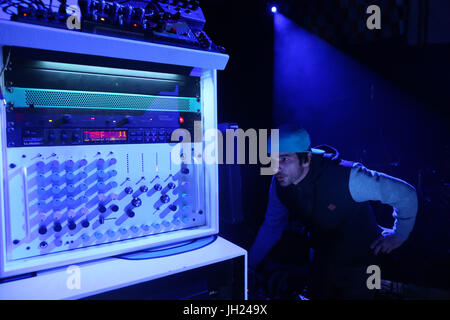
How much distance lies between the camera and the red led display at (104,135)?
3.50ft

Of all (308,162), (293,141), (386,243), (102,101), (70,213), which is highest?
(102,101)

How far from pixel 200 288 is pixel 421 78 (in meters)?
2.26

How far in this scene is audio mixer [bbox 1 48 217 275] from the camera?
37.6 inches

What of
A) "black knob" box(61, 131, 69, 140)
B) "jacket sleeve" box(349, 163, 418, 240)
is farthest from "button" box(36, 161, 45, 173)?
"jacket sleeve" box(349, 163, 418, 240)

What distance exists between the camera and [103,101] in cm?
110

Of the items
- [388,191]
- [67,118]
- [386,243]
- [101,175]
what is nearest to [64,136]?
[67,118]

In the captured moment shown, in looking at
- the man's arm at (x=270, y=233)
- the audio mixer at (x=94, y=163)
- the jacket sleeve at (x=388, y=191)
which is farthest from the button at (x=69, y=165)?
the jacket sleeve at (x=388, y=191)

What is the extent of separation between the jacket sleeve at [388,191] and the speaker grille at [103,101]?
1.02 m

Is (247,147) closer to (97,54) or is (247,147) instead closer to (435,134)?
(97,54)

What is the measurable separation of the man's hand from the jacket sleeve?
0.04 meters

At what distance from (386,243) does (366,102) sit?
127cm

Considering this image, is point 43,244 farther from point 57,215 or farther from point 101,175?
point 101,175

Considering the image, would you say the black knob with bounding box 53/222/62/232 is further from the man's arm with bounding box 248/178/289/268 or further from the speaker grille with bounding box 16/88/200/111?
the man's arm with bounding box 248/178/289/268
